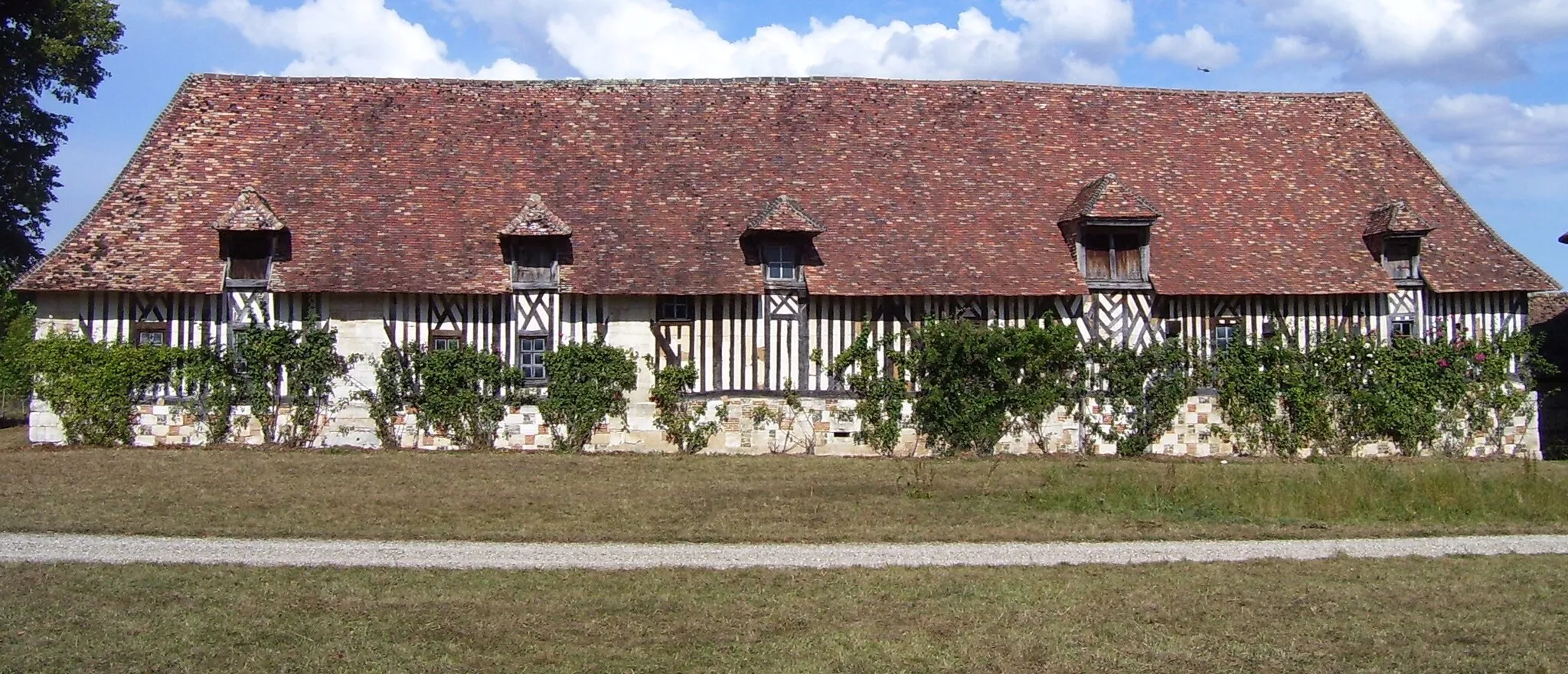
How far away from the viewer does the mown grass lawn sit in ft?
40.8

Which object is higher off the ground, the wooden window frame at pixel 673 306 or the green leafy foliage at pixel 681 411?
the wooden window frame at pixel 673 306

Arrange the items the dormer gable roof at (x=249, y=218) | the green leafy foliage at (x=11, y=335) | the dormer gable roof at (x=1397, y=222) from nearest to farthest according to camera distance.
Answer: the dormer gable roof at (x=249, y=218), the dormer gable roof at (x=1397, y=222), the green leafy foliage at (x=11, y=335)

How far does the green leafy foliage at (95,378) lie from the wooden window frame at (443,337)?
3.84 meters

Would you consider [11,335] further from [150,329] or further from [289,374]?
[289,374]

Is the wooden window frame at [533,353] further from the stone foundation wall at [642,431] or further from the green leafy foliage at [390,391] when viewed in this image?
the green leafy foliage at [390,391]

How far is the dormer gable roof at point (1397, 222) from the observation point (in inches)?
870

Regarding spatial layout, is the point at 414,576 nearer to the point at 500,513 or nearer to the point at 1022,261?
the point at 500,513

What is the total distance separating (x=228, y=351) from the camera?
2059cm

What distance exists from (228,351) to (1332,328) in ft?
59.5

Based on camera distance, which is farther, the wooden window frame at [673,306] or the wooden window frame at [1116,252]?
the wooden window frame at [1116,252]

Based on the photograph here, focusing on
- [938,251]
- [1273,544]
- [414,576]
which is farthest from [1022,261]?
[414,576]

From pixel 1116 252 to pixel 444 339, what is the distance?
36.4 feet

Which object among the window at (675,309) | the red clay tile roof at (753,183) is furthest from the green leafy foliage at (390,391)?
the window at (675,309)

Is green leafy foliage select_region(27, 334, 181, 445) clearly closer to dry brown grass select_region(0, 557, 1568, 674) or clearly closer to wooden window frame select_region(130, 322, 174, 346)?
wooden window frame select_region(130, 322, 174, 346)
